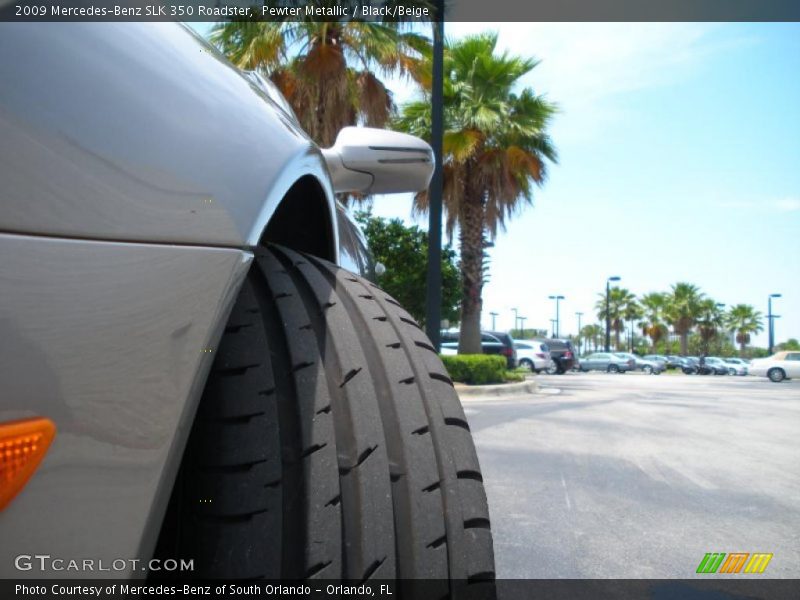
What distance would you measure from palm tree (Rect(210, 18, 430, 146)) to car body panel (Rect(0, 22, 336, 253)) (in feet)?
36.9

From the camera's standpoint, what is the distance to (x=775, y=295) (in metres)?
56.9

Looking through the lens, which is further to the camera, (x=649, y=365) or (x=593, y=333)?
(x=593, y=333)

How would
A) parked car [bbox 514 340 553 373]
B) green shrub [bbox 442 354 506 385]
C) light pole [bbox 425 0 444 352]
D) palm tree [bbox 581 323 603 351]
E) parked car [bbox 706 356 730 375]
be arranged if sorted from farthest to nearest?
palm tree [bbox 581 323 603 351], parked car [bbox 706 356 730 375], parked car [bbox 514 340 553 373], green shrub [bbox 442 354 506 385], light pole [bbox 425 0 444 352]

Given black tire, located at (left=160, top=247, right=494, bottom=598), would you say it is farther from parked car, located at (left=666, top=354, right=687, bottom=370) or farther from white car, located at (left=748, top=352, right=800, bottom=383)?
parked car, located at (left=666, top=354, right=687, bottom=370)

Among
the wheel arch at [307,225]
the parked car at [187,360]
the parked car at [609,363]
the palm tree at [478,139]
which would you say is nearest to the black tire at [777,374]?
Result: the parked car at [609,363]

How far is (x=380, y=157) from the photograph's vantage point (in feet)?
5.49

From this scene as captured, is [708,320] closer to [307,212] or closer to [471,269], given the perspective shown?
[471,269]

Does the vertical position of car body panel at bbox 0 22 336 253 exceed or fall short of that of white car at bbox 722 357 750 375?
it exceeds it

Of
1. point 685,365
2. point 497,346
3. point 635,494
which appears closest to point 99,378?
point 635,494

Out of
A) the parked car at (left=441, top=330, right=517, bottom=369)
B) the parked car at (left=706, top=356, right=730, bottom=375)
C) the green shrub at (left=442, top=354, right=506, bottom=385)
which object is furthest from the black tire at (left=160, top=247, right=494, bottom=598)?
the parked car at (left=706, top=356, right=730, bottom=375)

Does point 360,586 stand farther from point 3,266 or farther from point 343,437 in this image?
point 3,266

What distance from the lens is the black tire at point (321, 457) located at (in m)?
0.95

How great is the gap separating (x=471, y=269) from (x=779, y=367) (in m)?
20.8

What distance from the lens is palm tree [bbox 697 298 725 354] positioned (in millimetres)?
68938
